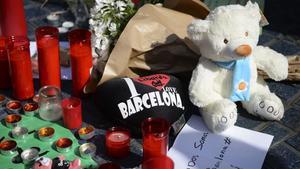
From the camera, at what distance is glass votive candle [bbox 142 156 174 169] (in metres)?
1.39

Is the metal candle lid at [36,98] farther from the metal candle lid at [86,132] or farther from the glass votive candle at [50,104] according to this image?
the metal candle lid at [86,132]

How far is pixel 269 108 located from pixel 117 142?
1.79 feet

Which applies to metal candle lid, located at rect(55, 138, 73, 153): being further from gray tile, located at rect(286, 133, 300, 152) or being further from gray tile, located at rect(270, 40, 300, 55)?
gray tile, located at rect(270, 40, 300, 55)

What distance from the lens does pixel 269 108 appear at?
5.43 ft

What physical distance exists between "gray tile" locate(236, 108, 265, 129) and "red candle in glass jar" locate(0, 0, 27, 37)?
0.95 m

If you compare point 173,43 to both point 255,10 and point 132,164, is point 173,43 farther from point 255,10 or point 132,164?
point 132,164

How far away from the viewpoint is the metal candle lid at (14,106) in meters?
1.72

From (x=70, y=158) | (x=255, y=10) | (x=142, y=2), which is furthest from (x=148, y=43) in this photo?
(x=70, y=158)

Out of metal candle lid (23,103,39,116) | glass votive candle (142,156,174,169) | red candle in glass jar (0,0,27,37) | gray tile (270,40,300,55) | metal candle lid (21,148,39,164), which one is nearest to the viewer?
glass votive candle (142,156,174,169)

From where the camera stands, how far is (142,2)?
1871 millimetres

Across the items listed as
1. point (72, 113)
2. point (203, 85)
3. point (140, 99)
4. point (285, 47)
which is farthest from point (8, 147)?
point (285, 47)

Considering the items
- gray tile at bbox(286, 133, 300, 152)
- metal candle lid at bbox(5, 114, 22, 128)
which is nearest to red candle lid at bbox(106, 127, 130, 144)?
metal candle lid at bbox(5, 114, 22, 128)

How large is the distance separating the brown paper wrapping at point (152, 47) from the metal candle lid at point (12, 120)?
266 mm

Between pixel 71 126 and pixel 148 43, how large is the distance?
40 cm
